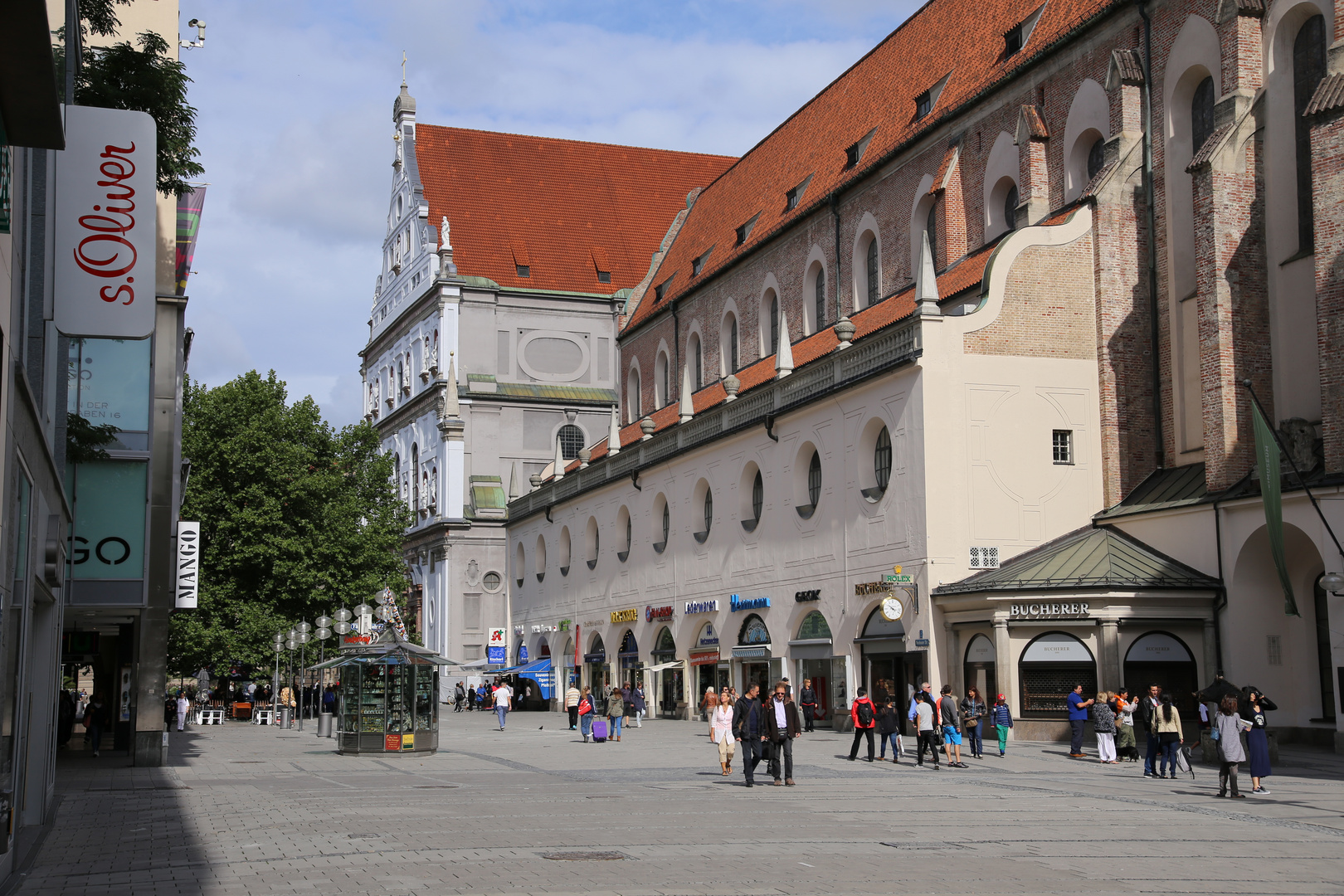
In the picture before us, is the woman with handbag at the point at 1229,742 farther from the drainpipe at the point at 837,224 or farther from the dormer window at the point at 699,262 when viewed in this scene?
the dormer window at the point at 699,262

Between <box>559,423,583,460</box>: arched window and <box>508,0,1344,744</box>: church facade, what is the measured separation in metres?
31.2

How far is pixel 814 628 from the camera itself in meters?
39.1

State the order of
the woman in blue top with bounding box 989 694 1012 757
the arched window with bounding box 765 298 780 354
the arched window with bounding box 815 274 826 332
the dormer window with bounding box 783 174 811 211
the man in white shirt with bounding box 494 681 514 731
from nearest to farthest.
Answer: the woman in blue top with bounding box 989 694 1012 757 < the man in white shirt with bounding box 494 681 514 731 < the arched window with bounding box 815 274 826 332 < the dormer window with bounding box 783 174 811 211 < the arched window with bounding box 765 298 780 354

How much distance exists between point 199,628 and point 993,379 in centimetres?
3225

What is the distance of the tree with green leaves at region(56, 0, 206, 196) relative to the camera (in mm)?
18891

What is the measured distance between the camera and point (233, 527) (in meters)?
55.6

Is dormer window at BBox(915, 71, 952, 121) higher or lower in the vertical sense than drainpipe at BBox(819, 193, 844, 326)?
higher

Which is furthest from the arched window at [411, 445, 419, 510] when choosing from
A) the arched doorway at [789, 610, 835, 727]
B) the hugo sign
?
the hugo sign

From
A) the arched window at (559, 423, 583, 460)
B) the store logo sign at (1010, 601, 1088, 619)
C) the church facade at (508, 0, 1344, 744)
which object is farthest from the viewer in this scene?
the arched window at (559, 423, 583, 460)

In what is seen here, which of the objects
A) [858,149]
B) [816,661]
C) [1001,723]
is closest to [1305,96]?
[1001,723]

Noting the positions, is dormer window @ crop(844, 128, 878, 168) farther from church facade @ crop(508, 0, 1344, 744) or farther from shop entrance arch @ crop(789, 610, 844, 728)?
shop entrance arch @ crop(789, 610, 844, 728)

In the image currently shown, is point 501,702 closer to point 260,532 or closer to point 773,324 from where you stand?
point 260,532

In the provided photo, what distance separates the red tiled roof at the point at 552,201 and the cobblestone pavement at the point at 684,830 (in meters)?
53.4

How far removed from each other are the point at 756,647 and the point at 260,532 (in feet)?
74.6
